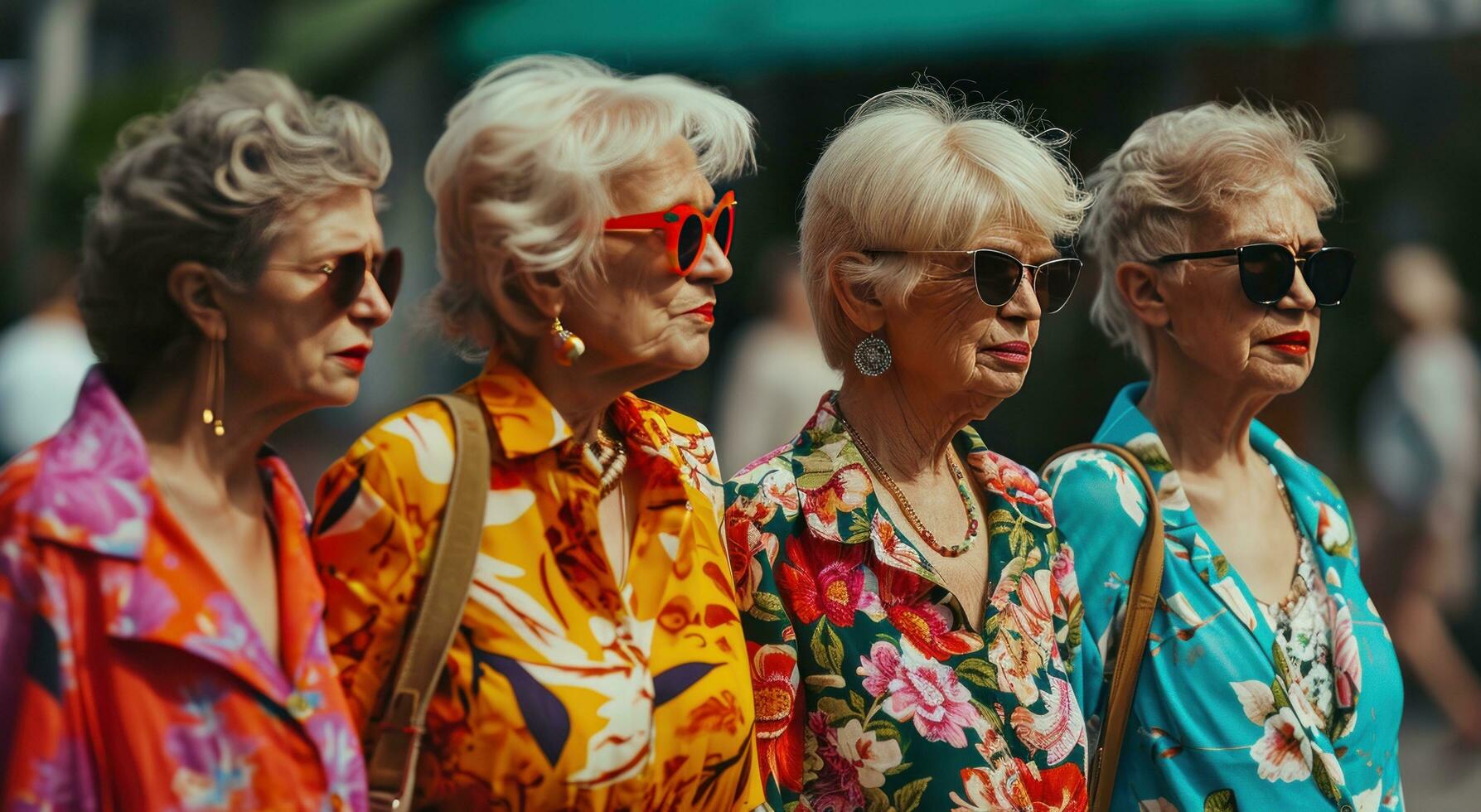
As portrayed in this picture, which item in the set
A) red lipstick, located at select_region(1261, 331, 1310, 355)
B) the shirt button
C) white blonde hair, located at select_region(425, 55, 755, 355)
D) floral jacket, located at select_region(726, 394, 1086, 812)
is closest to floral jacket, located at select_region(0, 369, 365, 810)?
the shirt button

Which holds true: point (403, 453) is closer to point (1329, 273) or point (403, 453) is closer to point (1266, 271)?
point (1266, 271)

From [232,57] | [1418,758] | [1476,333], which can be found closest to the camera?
[1418,758]

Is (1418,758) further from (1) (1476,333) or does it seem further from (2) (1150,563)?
(2) (1150,563)

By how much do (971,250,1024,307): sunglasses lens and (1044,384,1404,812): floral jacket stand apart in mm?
530

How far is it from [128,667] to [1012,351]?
1.69 m

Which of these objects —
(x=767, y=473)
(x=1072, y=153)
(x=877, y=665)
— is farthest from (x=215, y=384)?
(x=1072, y=153)

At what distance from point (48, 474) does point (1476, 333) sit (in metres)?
9.87

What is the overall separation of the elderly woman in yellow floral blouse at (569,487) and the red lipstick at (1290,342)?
4.20 ft

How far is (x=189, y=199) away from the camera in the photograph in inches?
96.8

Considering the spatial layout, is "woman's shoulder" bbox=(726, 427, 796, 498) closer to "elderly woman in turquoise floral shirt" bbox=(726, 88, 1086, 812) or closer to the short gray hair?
"elderly woman in turquoise floral shirt" bbox=(726, 88, 1086, 812)

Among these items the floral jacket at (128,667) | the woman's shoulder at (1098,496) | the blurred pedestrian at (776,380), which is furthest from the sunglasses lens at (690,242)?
the blurred pedestrian at (776,380)

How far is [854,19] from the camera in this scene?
9.26 m

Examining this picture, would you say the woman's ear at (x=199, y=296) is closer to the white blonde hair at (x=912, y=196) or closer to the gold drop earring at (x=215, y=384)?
the gold drop earring at (x=215, y=384)

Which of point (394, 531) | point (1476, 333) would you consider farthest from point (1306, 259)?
point (1476, 333)
